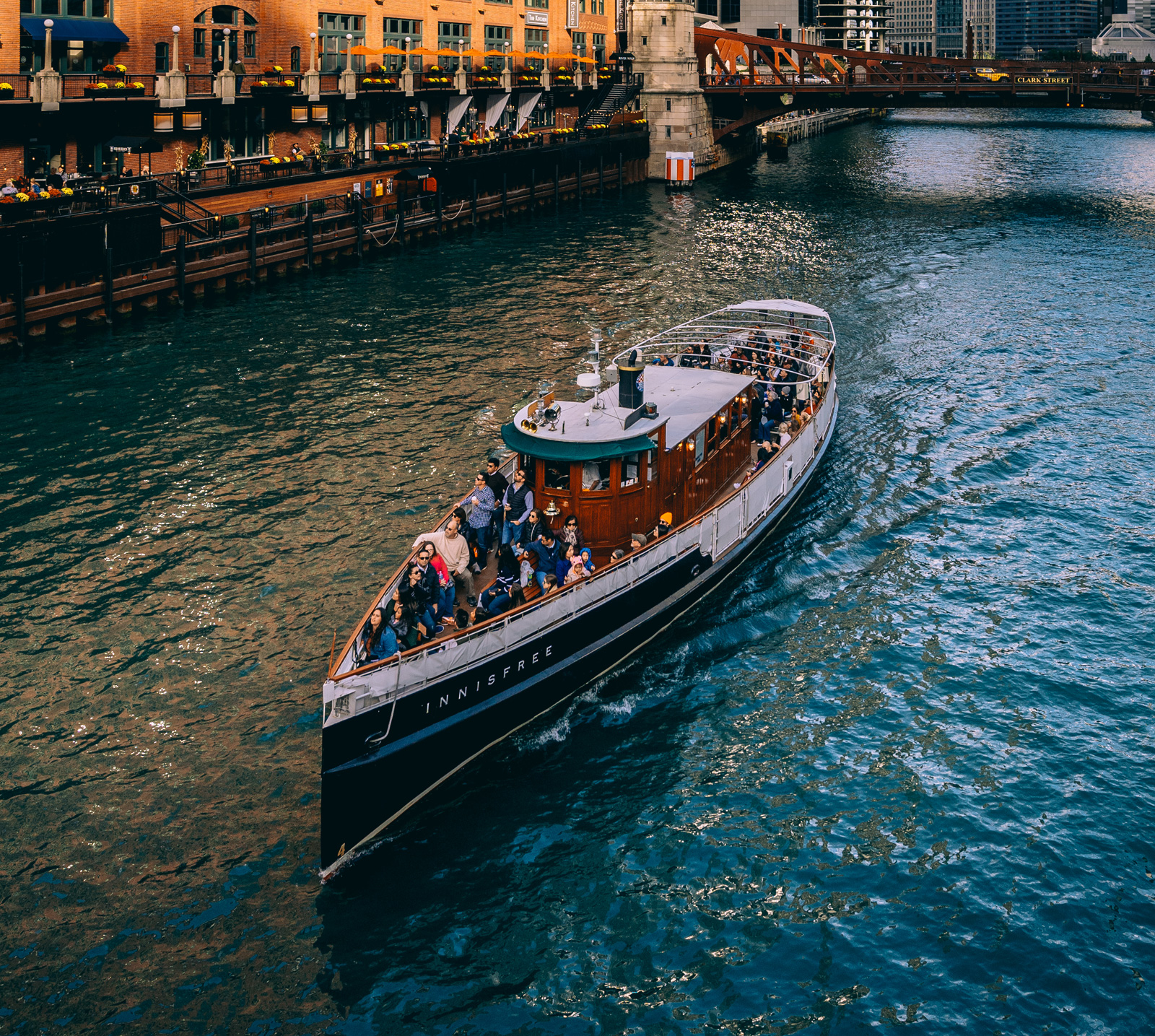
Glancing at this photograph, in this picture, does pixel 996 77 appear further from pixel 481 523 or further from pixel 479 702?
pixel 479 702

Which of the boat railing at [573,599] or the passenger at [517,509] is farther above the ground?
the passenger at [517,509]

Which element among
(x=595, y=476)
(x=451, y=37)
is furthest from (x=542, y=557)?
(x=451, y=37)

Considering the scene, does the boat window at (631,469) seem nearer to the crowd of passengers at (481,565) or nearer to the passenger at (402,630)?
the crowd of passengers at (481,565)

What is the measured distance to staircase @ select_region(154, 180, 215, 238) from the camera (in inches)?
Answer: 2311

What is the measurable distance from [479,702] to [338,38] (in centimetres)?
6816

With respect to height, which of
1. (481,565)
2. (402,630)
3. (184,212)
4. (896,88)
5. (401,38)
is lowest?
(402,630)

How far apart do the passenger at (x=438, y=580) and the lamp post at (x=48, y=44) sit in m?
43.7

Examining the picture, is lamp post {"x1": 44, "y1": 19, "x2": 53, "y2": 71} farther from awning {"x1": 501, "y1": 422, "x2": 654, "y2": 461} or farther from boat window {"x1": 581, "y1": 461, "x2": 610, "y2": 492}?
boat window {"x1": 581, "y1": 461, "x2": 610, "y2": 492}

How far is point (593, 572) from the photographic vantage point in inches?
1033

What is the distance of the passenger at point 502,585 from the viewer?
2459 cm

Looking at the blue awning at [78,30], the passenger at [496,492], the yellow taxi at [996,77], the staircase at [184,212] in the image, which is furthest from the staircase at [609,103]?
the passenger at [496,492]

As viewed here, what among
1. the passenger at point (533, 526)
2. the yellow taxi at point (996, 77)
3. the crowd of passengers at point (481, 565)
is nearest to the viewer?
the crowd of passengers at point (481, 565)

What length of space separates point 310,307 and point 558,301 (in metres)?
12.5

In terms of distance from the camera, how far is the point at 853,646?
95.8 feet
